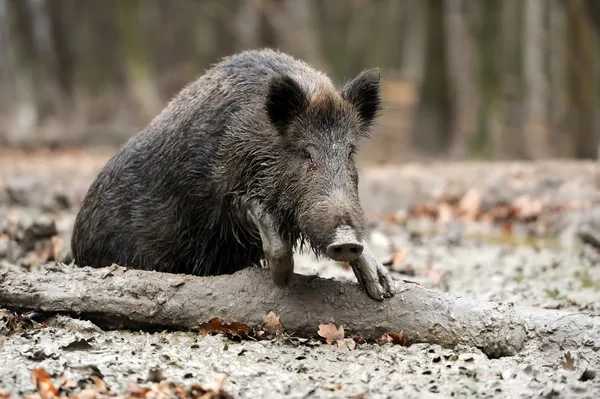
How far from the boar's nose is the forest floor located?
1.91 feet

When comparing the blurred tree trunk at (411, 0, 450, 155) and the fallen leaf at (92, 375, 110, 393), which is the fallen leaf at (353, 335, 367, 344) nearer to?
the fallen leaf at (92, 375, 110, 393)

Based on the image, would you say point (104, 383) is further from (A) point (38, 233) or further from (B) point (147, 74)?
(B) point (147, 74)

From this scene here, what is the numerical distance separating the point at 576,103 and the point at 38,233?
10.8 metres

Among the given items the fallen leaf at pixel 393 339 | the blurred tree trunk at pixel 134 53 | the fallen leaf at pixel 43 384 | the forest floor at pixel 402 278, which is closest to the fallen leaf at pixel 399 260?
the forest floor at pixel 402 278

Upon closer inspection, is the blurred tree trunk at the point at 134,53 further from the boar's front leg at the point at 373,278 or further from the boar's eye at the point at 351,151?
the boar's front leg at the point at 373,278

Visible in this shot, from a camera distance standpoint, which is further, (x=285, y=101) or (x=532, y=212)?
(x=532, y=212)

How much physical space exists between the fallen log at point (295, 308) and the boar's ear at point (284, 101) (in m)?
1.01

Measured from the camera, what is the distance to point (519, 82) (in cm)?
2420

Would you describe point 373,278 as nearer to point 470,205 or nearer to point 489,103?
point 470,205

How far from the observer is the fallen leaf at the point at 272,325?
525 centimetres

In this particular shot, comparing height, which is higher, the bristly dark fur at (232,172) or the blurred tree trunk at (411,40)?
the blurred tree trunk at (411,40)

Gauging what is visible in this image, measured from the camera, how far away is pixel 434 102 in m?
21.6

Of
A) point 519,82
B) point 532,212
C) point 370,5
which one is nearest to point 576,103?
point 532,212

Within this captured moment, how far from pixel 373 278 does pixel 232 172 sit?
1167 mm
